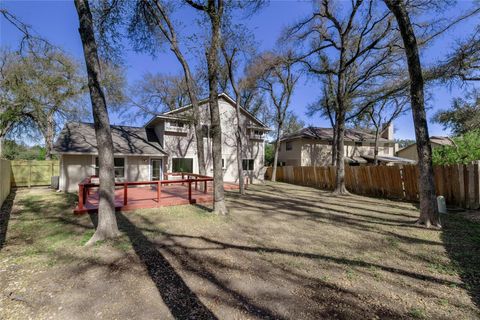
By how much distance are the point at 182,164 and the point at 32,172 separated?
1007 cm

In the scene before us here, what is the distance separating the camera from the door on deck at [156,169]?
16.0 m

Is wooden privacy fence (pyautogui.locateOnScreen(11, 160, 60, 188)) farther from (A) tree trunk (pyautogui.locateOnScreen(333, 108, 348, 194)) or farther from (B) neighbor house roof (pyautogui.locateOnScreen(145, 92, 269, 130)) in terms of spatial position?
(A) tree trunk (pyautogui.locateOnScreen(333, 108, 348, 194))

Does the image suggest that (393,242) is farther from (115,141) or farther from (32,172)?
(32,172)

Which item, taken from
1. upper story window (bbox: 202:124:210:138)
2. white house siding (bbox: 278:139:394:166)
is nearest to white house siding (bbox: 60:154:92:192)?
upper story window (bbox: 202:124:210:138)

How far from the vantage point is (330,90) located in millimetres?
20453

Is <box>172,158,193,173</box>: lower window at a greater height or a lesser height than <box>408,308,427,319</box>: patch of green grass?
greater

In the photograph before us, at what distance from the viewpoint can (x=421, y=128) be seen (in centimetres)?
605

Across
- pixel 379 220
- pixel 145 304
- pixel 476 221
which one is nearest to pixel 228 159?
pixel 379 220

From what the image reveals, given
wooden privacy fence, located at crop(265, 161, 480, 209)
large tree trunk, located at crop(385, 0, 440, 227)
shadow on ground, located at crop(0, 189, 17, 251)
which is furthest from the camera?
wooden privacy fence, located at crop(265, 161, 480, 209)

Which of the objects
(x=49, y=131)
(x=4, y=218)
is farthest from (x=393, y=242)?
(x=49, y=131)

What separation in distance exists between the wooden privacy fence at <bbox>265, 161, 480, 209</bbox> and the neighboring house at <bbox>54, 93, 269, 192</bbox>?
592 cm

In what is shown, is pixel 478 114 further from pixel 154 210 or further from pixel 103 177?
pixel 103 177

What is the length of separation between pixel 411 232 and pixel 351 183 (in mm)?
8336

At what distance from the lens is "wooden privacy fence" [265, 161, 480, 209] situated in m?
7.70
